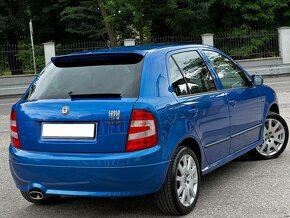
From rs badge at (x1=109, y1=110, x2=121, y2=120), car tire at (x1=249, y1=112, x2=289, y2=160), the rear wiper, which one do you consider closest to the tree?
car tire at (x1=249, y1=112, x2=289, y2=160)

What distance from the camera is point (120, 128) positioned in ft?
13.1

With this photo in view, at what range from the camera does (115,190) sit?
402 cm

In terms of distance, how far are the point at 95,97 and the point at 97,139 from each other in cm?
39

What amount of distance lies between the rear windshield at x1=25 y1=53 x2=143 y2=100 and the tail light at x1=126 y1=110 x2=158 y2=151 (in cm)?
22

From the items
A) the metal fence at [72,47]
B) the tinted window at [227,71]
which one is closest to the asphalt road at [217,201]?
the tinted window at [227,71]

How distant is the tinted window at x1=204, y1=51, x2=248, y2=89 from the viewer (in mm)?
5410

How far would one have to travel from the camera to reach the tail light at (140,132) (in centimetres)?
399

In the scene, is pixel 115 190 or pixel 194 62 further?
pixel 194 62

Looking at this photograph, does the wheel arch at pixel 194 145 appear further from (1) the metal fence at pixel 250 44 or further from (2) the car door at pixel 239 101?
(1) the metal fence at pixel 250 44

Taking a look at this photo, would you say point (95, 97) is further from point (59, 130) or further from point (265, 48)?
point (265, 48)

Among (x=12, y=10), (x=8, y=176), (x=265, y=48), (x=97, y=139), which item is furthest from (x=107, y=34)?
(x=97, y=139)

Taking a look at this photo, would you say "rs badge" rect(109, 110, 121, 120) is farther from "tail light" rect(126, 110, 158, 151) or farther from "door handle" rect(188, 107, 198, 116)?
"door handle" rect(188, 107, 198, 116)

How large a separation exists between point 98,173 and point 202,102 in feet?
4.45

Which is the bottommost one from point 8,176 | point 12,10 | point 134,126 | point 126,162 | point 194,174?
point 8,176
